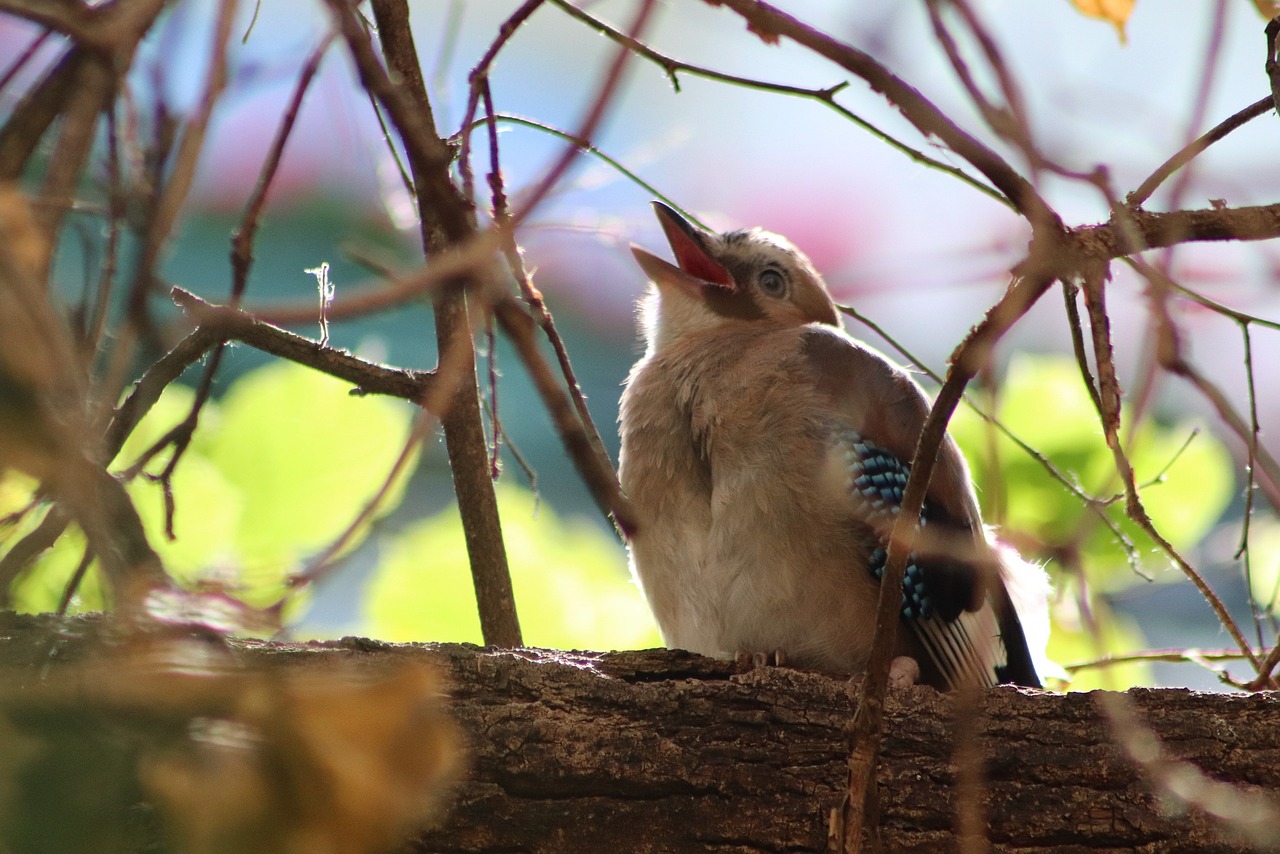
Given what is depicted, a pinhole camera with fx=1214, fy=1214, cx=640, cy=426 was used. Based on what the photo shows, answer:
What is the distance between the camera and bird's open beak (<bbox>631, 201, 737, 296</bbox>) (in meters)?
3.90

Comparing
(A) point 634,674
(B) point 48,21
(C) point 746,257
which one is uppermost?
(C) point 746,257

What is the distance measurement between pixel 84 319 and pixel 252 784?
1019mm

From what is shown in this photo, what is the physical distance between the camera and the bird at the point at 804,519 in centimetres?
288

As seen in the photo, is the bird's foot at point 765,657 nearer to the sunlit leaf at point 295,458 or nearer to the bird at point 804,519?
the bird at point 804,519

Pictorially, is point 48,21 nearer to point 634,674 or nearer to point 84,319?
point 84,319

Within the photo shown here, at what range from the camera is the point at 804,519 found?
289 centimetres

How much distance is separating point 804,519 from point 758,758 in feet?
2.74

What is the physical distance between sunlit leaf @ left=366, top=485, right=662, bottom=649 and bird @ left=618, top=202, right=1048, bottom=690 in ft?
0.76

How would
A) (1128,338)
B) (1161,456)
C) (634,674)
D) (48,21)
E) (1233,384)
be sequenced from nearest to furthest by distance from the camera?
(48,21) → (634,674) → (1161,456) → (1233,384) → (1128,338)

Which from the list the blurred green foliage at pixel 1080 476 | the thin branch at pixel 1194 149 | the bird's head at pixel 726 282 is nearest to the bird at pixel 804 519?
the blurred green foliage at pixel 1080 476

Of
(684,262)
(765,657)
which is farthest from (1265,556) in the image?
(684,262)

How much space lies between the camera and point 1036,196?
5.13ft

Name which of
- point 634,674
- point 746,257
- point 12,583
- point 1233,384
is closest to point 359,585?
point 634,674

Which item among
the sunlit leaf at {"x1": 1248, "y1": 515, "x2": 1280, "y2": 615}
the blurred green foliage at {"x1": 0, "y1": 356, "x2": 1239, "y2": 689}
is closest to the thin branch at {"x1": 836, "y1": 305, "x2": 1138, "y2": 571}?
the blurred green foliage at {"x1": 0, "y1": 356, "x2": 1239, "y2": 689}
